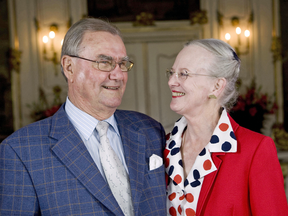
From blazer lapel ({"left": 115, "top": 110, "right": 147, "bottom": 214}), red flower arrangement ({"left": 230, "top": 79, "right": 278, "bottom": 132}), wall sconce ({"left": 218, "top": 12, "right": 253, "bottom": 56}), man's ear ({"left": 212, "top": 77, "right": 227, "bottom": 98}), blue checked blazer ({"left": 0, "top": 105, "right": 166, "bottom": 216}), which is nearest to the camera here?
blue checked blazer ({"left": 0, "top": 105, "right": 166, "bottom": 216})

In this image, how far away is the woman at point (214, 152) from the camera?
1501 millimetres

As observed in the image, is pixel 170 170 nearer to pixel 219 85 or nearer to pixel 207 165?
pixel 207 165

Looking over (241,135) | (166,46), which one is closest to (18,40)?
(166,46)

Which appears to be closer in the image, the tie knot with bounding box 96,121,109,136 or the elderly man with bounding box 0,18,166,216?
the elderly man with bounding box 0,18,166,216

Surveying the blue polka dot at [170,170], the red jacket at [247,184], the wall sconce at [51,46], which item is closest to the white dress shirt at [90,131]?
the blue polka dot at [170,170]

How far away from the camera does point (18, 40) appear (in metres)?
4.88

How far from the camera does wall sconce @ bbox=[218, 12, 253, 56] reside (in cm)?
517

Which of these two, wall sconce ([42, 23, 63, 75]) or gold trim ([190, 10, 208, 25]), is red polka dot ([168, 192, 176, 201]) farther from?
gold trim ([190, 10, 208, 25])

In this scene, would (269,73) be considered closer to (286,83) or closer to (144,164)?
(286,83)

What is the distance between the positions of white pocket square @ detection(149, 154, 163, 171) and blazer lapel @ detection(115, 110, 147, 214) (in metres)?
0.04

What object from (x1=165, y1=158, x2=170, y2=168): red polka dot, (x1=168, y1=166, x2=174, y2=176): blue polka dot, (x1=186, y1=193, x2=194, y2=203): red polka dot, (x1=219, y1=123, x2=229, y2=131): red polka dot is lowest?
(x1=186, y1=193, x2=194, y2=203): red polka dot

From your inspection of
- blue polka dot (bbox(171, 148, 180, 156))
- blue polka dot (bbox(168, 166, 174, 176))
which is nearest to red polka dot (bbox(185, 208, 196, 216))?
blue polka dot (bbox(168, 166, 174, 176))

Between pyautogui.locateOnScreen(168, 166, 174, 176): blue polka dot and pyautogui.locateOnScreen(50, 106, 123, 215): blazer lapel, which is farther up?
pyautogui.locateOnScreen(50, 106, 123, 215): blazer lapel

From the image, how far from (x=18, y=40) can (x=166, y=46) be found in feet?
8.45
